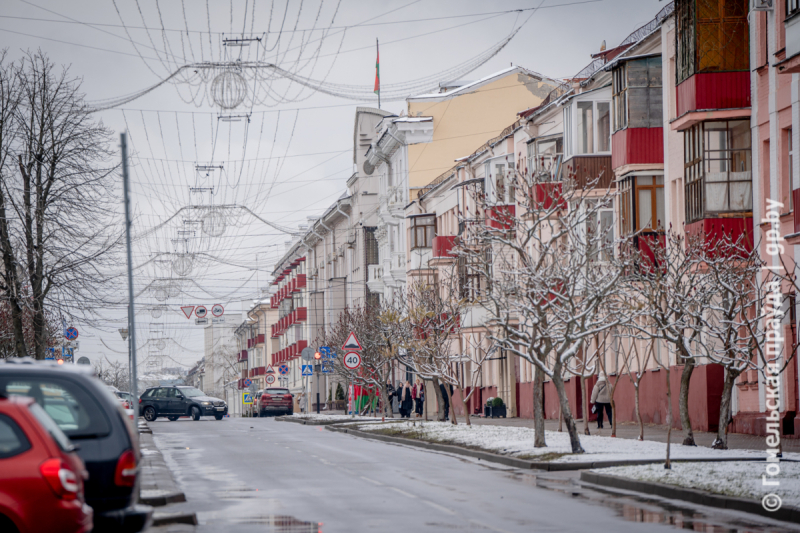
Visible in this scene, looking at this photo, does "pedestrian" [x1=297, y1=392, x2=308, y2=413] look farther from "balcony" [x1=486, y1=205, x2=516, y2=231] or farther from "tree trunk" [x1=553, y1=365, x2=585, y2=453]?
"tree trunk" [x1=553, y1=365, x2=585, y2=453]

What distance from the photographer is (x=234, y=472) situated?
21469 millimetres

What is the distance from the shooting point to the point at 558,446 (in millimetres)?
24953

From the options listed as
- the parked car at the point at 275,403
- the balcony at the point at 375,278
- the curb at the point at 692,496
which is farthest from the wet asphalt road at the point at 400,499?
the balcony at the point at 375,278

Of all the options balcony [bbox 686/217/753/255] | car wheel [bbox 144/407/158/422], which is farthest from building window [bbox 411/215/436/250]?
balcony [bbox 686/217/753/255]

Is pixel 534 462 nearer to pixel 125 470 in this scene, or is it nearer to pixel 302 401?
pixel 125 470

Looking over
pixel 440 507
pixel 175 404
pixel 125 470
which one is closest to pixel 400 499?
pixel 440 507

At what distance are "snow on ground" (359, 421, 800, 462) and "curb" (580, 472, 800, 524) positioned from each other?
2.97 metres

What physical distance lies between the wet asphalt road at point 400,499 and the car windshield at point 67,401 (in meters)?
3.23

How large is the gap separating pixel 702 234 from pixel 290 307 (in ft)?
274

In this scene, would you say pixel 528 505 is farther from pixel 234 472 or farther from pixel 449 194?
pixel 449 194

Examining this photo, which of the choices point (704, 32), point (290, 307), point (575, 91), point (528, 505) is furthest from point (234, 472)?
point (290, 307)

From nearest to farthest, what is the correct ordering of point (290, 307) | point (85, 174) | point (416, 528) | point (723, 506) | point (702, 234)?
point (416, 528) < point (723, 506) < point (702, 234) < point (85, 174) < point (290, 307)

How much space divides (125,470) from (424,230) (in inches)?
2048

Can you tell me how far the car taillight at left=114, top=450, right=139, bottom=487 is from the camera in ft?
32.9
